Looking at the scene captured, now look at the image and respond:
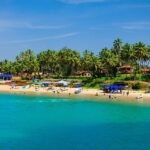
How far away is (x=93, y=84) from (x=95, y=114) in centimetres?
4627

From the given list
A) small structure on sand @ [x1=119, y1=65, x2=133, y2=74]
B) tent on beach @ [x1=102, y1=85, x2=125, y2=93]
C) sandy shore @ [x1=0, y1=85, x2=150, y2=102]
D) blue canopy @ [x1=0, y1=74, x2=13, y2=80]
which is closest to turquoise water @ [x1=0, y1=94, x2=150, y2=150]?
sandy shore @ [x1=0, y1=85, x2=150, y2=102]

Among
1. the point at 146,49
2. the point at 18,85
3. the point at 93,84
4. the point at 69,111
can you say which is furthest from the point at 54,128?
the point at 18,85

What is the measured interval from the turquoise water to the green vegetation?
98.0 feet

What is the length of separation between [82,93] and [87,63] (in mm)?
26575

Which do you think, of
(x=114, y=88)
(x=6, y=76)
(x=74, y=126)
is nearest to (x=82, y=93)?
(x=114, y=88)

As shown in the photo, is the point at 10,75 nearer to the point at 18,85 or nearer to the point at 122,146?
the point at 18,85

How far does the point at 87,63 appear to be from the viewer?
13588 centimetres

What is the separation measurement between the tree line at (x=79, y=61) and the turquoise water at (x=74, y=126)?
1414 inches

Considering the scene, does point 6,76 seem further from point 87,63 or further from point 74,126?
point 74,126

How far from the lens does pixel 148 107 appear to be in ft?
271

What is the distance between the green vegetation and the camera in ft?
408

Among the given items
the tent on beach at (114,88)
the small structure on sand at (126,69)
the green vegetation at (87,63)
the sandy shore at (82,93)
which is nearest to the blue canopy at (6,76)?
the green vegetation at (87,63)

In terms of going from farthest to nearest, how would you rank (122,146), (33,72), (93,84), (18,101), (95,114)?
(33,72) → (93,84) → (18,101) → (95,114) → (122,146)

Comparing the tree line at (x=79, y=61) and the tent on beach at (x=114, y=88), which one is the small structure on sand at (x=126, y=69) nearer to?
the tree line at (x=79, y=61)
